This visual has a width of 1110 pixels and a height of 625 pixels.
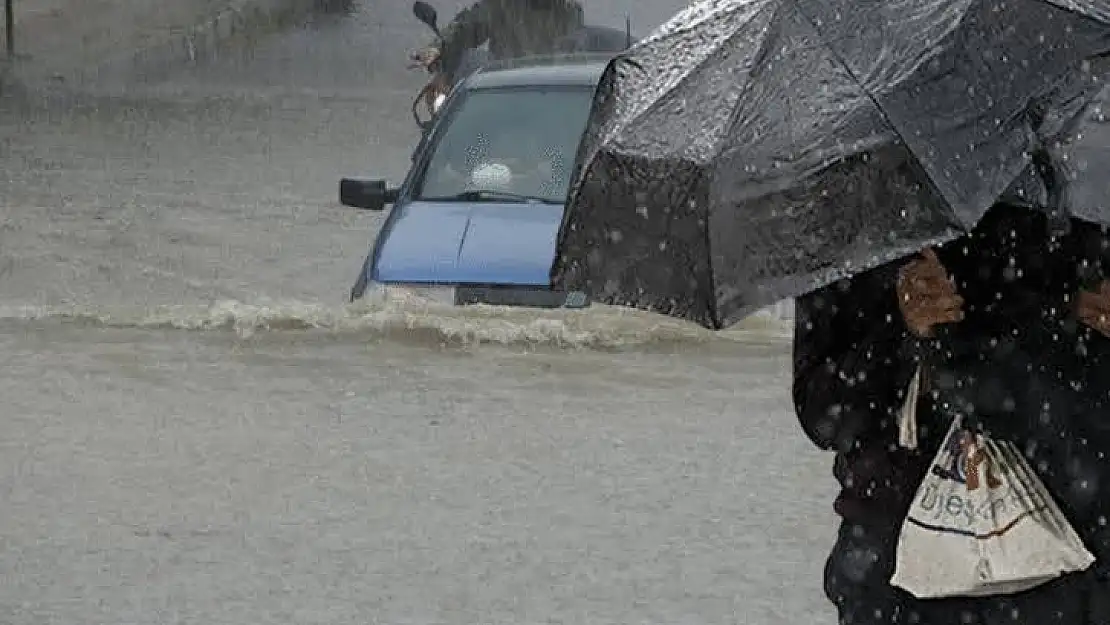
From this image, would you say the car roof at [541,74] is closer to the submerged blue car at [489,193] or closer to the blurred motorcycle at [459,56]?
the submerged blue car at [489,193]

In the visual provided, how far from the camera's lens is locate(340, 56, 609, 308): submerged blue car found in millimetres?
9789

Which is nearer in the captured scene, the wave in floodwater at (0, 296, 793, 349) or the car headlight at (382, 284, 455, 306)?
the car headlight at (382, 284, 455, 306)

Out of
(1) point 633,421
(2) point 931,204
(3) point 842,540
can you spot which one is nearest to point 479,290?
(1) point 633,421

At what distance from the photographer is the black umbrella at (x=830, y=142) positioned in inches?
148

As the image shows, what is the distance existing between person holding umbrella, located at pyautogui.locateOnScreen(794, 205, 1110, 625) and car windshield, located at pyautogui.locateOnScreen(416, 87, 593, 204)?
599 cm

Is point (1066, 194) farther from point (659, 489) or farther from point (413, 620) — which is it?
point (659, 489)

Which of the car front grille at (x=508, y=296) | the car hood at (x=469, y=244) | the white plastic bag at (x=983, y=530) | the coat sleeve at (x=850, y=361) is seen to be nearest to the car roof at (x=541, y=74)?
the car hood at (x=469, y=244)

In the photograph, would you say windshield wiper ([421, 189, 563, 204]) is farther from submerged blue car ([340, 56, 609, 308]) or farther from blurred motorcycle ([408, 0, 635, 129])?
blurred motorcycle ([408, 0, 635, 129])

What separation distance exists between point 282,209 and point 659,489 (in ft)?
28.9

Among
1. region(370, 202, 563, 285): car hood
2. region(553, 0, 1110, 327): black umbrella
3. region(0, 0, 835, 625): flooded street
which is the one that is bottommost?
region(0, 0, 835, 625): flooded street

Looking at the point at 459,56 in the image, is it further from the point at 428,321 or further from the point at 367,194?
the point at 428,321

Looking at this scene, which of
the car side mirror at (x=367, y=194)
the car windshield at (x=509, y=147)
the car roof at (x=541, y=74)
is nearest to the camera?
the car windshield at (x=509, y=147)

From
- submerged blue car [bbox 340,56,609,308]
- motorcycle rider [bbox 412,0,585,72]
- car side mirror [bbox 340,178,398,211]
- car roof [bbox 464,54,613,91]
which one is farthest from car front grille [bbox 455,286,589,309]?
motorcycle rider [bbox 412,0,585,72]

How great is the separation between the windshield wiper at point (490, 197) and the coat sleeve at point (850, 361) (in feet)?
19.4
